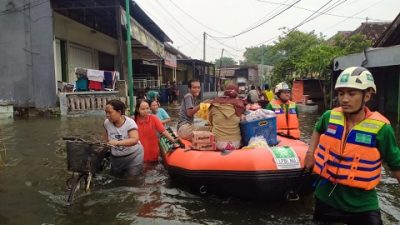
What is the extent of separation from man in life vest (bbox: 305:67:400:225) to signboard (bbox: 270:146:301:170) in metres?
1.65

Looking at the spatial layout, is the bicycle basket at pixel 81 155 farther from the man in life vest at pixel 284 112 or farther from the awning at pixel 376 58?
the awning at pixel 376 58

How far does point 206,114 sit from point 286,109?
1.66 m

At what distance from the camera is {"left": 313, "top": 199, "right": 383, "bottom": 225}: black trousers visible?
316cm

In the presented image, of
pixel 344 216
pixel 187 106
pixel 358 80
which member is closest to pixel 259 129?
pixel 187 106

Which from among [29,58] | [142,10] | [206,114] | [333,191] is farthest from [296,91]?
[333,191]

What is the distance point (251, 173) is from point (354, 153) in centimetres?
201

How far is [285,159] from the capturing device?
5.09 meters

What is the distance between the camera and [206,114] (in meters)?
6.37

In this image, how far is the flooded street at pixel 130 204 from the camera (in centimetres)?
497

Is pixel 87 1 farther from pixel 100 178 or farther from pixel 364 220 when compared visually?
pixel 364 220

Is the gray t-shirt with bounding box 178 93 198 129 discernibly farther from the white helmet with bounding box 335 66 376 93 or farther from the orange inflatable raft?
the white helmet with bounding box 335 66 376 93

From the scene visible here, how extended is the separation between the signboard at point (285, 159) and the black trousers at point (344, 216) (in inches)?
58.6

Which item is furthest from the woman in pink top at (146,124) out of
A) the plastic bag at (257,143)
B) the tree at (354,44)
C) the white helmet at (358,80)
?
the tree at (354,44)

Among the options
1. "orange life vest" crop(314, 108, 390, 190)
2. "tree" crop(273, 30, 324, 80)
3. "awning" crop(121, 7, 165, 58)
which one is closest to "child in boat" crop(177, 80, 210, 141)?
"orange life vest" crop(314, 108, 390, 190)
